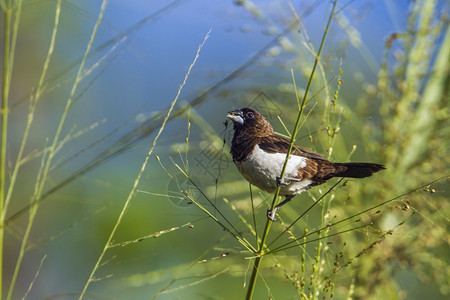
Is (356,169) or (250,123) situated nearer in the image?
(356,169)

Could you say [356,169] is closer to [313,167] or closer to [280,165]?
[313,167]

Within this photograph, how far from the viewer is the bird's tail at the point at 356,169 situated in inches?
93.7

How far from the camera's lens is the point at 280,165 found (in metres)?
2.39

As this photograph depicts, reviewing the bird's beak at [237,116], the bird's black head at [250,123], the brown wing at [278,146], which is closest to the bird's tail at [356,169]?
the brown wing at [278,146]

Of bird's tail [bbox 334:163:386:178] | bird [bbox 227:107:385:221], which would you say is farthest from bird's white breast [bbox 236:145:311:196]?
bird's tail [bbox 334:163:386:178]

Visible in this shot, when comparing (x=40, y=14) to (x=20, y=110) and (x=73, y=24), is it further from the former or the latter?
(x=20, y=110)

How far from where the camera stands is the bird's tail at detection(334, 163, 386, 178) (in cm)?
238

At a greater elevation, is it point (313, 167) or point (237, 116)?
point (237, 116)

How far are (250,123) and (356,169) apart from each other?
0.59 meters

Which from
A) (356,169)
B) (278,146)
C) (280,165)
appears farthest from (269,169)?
(356,169)

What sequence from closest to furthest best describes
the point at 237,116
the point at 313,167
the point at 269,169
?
the point at 269,169
the point at 313,167
the point at 237,116

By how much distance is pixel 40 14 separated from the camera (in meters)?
9.31

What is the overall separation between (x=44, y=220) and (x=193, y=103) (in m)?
7.06

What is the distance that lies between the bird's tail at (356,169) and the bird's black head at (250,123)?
414mm
